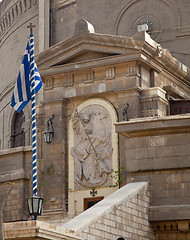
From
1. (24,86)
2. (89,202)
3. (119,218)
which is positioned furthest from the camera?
(89,202)

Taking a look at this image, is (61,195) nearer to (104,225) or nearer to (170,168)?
(170,168)

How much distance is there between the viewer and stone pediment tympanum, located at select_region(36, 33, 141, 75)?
26.9 m

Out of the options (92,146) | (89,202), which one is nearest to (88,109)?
(92,146)

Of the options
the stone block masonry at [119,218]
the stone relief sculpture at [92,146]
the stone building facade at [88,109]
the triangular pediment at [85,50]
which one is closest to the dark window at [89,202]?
the stone building facade at [88,109]

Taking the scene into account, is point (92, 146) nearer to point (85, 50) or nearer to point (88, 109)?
point (88, 109)

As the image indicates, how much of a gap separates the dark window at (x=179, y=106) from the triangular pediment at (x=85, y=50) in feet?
9.92

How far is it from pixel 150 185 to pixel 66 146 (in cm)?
696

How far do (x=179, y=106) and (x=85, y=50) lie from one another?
446 centimetres

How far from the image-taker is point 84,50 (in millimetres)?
27672

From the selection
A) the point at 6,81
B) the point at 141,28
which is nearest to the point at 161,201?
the point at 141,28

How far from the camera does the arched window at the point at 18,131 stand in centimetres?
3878

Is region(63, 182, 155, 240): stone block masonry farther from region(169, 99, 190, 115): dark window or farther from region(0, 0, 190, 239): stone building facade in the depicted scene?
region(169, 99, 190, 115): dark window

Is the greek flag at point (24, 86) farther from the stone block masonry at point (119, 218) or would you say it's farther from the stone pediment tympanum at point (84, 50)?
the stone pediment tympanum at point (84, 50)

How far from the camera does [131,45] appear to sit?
26656 millimetres
